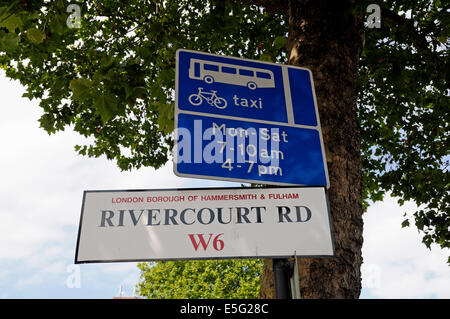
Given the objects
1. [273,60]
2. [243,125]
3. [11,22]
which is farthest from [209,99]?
[273,60]

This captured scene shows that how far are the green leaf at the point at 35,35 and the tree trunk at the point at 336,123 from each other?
2235 millimetres

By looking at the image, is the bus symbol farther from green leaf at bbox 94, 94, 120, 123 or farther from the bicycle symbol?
green leaf at bbox 94, 94, 120, 123

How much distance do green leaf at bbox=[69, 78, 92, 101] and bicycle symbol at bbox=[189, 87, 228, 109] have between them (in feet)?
5.20

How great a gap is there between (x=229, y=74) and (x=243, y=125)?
354mm

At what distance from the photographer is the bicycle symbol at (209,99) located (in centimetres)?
182

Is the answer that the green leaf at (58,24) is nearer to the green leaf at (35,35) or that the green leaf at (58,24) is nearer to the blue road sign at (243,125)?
the green leaf at (35,35)

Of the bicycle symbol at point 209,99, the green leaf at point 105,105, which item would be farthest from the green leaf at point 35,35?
the bicycle symbol at point 209,99

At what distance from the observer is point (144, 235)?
5.01ft

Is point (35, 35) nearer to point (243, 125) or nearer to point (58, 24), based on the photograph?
point (58, 24)

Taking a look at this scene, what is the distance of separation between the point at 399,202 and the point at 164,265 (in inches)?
663

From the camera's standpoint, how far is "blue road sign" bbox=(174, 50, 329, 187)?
168cm

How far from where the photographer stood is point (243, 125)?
1800 millimetres

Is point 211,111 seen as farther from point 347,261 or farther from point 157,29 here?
point 157,29
